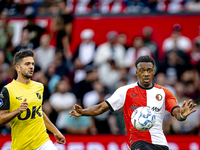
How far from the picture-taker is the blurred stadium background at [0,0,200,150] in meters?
9.49

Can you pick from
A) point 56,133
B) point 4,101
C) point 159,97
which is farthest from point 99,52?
point 4,101

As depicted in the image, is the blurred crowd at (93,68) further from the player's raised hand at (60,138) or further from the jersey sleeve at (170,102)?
the jersey sleeve at (170,102)

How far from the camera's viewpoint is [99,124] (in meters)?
9.60

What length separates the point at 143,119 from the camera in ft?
17.6

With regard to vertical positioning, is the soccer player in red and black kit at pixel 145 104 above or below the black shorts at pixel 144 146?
above

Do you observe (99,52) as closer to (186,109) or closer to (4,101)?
(4,101)

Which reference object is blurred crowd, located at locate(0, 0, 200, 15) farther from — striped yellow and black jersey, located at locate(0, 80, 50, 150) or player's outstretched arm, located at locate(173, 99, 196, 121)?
player's outstretched arm, located at locate(173, 99, 196, 121)

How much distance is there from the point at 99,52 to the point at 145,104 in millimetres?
6824

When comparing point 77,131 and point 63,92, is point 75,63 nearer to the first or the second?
point 63,92

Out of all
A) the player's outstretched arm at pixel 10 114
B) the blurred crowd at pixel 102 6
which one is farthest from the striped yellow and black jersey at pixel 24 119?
the blurred crowd at pixel 102 6

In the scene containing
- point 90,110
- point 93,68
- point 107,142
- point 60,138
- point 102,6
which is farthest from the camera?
point 102,6

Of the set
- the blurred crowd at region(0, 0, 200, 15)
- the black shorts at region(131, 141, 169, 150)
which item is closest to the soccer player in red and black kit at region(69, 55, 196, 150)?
the black shorts at region(131, 141, 169, 150)

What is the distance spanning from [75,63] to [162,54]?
3.69 m

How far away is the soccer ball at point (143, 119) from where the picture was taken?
5348mm
